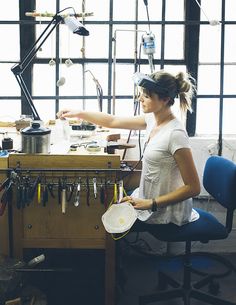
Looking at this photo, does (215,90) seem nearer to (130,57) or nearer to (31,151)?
(130,57)

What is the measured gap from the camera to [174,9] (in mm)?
3297

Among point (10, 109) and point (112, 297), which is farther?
point (10, 109)

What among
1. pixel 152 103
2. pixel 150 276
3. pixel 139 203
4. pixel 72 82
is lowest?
pixel 150 276

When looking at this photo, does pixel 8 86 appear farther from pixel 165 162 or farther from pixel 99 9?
pixel 165 162

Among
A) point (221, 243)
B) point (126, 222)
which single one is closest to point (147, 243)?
point (221, 243)

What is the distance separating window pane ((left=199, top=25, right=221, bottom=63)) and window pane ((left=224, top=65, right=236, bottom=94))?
0.33 feet

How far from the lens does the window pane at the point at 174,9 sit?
10.8 ft

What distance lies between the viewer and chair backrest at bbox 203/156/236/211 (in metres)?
2.32

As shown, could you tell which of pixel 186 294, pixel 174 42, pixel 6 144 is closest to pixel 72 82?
pixel 174 42

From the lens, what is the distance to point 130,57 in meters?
3.35

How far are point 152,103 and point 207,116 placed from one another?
4.15 feet

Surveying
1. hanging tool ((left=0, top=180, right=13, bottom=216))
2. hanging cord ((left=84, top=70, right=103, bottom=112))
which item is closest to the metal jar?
hanging tool ((left=0, top=180, right=13, bottom=216))

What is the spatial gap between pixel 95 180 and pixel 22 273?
551mm

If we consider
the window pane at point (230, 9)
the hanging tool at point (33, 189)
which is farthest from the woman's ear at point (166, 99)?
the window pane at point (230, 9)
